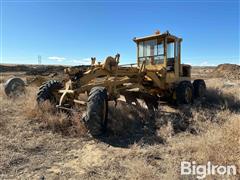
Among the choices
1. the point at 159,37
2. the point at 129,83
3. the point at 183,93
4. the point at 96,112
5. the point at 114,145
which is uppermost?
the point at 159,37

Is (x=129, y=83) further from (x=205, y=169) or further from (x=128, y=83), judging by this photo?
(x=205, y=169)

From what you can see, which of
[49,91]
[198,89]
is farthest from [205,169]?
[198,89]

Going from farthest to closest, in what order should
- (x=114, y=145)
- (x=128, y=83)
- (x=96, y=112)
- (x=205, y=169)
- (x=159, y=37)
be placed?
1. (x=159, y=37)
2. (x=128, y=83)
3. (x=96, y=112)
4. (x=114, y=145)
5. (x=205, y=169)

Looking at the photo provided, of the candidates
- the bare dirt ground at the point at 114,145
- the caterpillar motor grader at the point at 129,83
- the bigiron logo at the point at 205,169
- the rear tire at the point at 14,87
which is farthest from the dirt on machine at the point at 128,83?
the rear tire at the point at 14,87

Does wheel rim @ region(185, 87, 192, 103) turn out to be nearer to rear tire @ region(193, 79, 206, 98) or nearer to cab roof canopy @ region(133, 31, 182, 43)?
rear tire @ region(193, 79, 206, 98)

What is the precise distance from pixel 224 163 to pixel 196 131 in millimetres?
2280

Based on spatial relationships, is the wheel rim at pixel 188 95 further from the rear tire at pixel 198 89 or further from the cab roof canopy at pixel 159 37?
the cab roof canopy at pixel 159 37

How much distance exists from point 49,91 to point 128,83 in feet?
7.81

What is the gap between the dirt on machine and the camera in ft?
20.7

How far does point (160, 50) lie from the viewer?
33.1 feet

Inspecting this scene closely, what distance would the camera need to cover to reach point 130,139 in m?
6.27

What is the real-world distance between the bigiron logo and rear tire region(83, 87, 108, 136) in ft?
7.33

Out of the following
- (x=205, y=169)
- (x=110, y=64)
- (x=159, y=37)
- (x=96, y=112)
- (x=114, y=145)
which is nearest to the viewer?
(x=205, y=169)

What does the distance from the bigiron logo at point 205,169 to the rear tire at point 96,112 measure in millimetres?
2235
